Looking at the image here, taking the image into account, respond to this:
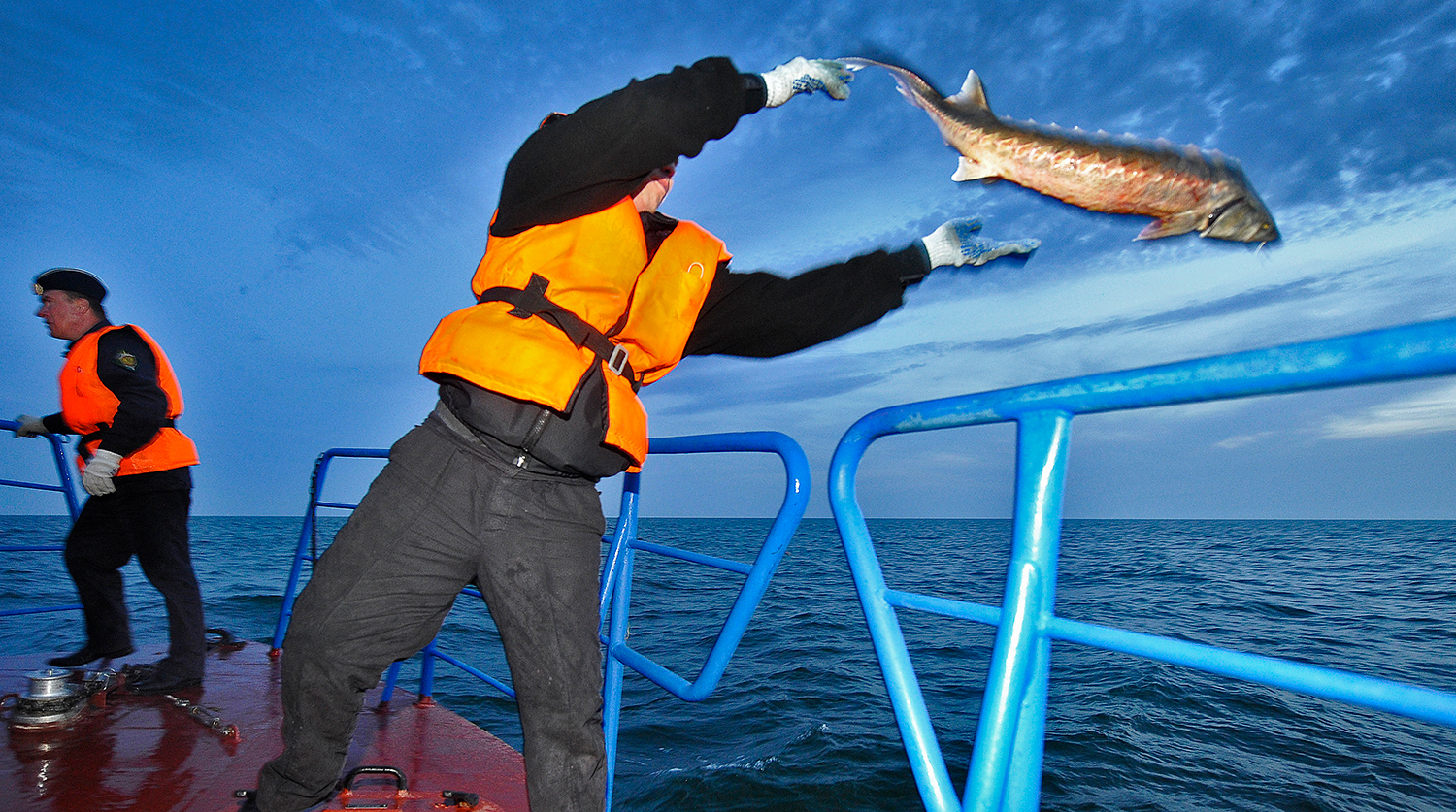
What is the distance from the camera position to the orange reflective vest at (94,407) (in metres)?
3.38

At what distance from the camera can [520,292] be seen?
158cm

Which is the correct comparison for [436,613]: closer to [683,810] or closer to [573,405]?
[573,405]

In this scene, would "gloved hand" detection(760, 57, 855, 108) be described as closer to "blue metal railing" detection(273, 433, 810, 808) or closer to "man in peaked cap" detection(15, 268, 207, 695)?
"blue metal railing" detection(273, 433, 810, 808)

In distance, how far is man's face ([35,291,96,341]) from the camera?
3.42 meters

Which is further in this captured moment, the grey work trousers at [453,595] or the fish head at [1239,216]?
the fish head at [1239,216]

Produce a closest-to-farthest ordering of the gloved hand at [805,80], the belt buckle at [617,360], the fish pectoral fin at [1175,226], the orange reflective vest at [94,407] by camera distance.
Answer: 1. the belt buckle at [617,360]
2. the gloved hand at [805,80]
3. the fish pectoral fin at [1175,226]
4. the orange reflective vest at [94,407]

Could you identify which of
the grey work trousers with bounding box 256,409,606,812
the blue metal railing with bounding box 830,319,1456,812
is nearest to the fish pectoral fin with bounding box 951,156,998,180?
the blue metal railing with bounding box 830,319,1456,812

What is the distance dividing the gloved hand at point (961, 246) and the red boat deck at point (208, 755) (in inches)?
93.5

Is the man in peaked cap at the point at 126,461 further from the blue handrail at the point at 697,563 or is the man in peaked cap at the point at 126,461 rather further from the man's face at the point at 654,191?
the man's face at the point at 654,191

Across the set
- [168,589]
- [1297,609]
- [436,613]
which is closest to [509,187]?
[436,613]

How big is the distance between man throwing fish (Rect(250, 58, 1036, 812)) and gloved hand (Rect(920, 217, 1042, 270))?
839mm

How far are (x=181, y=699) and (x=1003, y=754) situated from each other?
386cm

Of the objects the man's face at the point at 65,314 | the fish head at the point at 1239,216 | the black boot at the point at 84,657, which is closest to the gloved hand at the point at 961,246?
the fish head at the point at 1239,216

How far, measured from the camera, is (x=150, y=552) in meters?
3.41
